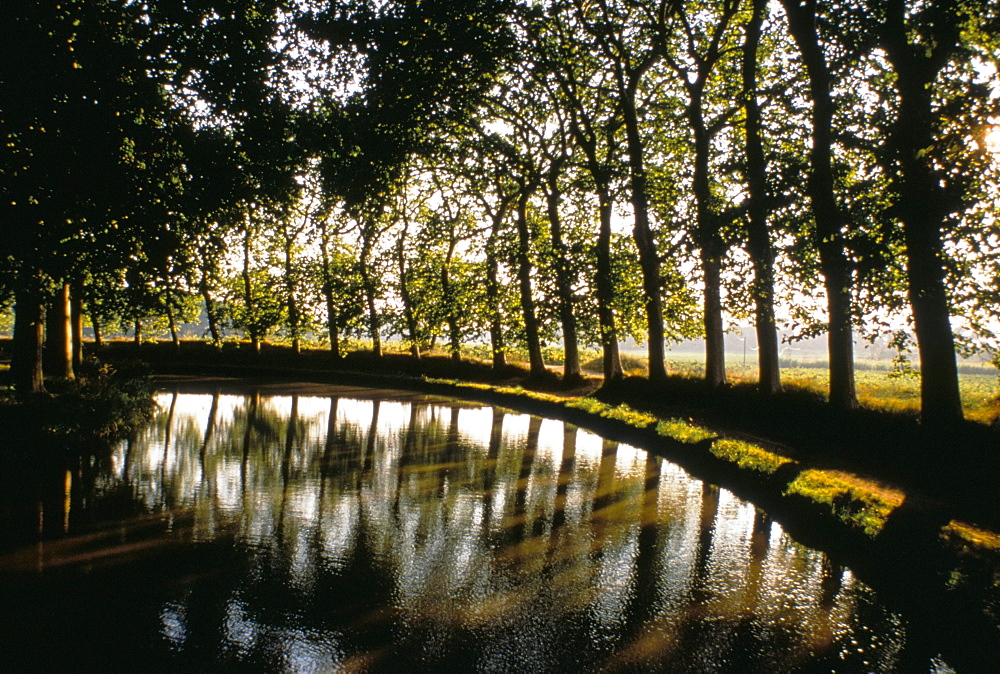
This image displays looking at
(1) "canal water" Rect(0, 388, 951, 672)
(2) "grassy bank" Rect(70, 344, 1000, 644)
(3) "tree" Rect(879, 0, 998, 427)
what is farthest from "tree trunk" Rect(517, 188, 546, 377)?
(1) "canal water" Rect(0, 388, 951, 672)

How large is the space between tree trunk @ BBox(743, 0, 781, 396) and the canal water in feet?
24.5

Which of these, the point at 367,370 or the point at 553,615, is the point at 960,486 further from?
the point at 367,370

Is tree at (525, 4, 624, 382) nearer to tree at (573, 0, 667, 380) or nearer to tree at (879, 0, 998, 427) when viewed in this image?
tree at (573, 0, 667, 380)

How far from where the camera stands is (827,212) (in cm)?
1416

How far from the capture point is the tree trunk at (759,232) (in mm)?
16344

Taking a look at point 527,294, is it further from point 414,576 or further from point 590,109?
point 414,576

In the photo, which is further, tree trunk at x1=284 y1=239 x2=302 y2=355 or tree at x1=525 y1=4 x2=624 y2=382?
tree trunk at x1=284 y1=239 x2=302 y2=355

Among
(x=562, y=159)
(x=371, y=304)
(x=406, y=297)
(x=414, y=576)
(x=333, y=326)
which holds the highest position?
(x=562, y=159)

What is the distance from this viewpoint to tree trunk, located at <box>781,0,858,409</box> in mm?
14062

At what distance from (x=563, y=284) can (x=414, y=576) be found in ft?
65.2

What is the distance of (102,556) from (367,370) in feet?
112

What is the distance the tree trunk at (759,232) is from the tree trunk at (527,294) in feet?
38.6

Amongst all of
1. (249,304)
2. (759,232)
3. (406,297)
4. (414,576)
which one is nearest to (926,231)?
(759,232)

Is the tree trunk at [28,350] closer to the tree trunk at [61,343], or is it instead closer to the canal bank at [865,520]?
the tree trunk at [61,343]
